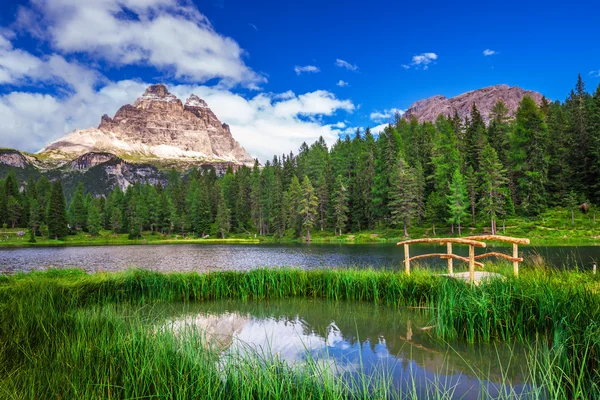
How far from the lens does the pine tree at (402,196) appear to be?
56.4 m

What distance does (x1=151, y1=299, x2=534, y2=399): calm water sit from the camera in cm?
535

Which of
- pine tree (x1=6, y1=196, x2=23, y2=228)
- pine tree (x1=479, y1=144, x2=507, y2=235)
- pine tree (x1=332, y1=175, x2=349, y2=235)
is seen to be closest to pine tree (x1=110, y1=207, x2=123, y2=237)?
pine tree (x1=6, y1=196, x2=23, y2=228)

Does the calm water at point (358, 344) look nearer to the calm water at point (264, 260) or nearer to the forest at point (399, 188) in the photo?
the calm water at point (264, 260)

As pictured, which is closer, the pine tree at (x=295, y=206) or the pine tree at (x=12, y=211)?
the pine tree at (x=295, y=206)

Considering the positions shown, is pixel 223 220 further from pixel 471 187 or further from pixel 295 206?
pixel 471 187

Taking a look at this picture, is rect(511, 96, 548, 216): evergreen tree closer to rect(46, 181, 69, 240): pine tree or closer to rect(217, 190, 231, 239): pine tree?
rect(217, 190, 231, 239): pine tree

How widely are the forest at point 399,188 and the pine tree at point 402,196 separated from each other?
0.60 feet

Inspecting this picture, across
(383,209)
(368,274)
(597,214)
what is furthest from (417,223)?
(368,274)

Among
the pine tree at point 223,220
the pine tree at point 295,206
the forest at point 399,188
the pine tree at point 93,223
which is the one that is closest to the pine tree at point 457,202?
the forest at point 399,188

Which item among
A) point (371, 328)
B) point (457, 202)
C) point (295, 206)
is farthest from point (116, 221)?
point (371, 328)

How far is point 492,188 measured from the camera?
49656 mm

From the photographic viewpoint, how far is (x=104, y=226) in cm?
9862

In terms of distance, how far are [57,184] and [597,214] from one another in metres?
107

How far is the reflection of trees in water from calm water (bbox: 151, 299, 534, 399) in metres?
0.02
